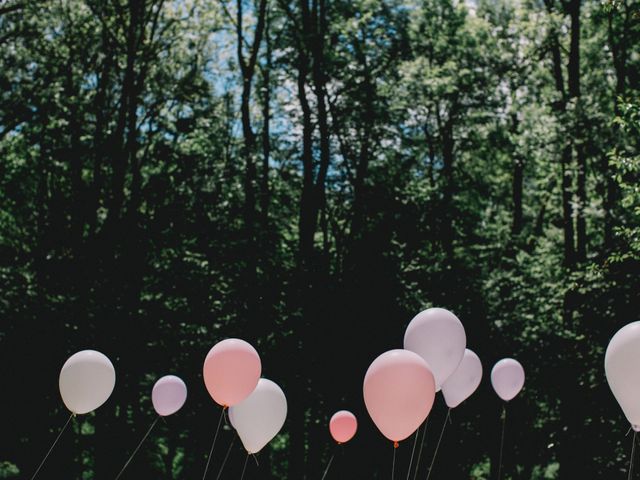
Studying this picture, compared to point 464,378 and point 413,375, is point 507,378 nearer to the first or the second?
point 464,378

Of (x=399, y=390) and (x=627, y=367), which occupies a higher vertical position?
(x=627, y=367)

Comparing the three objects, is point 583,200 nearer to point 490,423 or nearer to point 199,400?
point 490,423

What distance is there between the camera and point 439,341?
521cm

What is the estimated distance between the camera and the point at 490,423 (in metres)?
13.3

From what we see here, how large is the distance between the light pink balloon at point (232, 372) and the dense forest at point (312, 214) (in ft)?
18.0

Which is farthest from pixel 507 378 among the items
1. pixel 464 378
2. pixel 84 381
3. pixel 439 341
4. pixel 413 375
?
pixel 84 381

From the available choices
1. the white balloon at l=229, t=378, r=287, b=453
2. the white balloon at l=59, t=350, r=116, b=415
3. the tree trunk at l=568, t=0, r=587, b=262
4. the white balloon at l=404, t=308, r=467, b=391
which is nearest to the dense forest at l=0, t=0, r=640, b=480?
the tree trunk at l=568, t=0, r=587, b=262

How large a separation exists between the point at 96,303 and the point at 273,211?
18.6 ft

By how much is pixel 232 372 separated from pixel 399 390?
194 cm

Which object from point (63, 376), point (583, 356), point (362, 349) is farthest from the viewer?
point (362, 349)

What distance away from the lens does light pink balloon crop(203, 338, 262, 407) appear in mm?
5637

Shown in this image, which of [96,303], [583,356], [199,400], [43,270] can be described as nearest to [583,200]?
[583,356]

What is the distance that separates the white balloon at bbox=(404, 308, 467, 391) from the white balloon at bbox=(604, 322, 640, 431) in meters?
1.24

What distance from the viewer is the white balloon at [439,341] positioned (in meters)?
5.21
